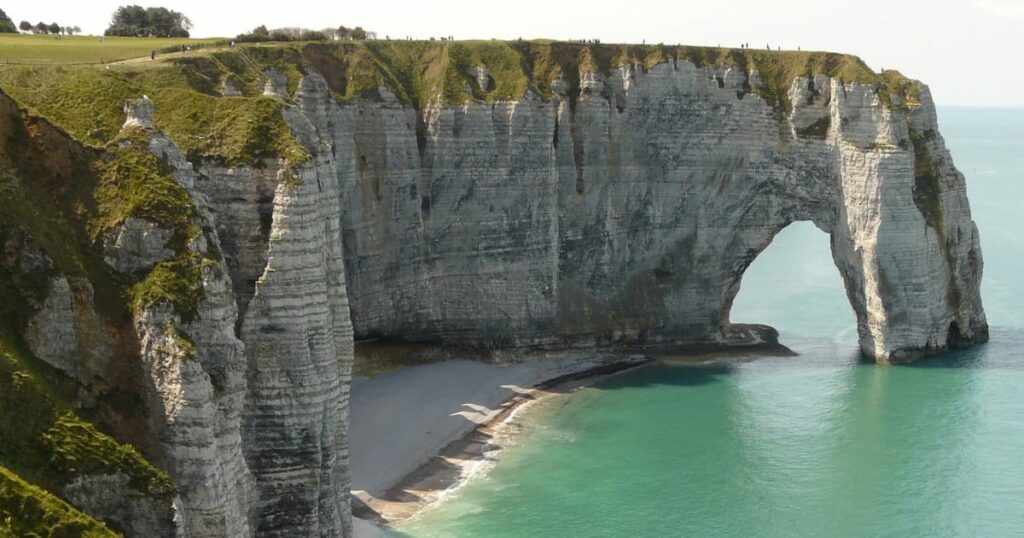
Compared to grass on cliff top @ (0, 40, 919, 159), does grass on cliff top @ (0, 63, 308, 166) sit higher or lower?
lower

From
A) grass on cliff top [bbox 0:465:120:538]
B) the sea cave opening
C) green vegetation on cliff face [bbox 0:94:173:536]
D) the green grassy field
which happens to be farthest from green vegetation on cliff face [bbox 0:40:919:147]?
grass on cliff top [bbox 0:465:120:538]

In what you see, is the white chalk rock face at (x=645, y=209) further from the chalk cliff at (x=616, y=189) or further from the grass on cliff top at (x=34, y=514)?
the grass on cliff top at (x=34, y=514)

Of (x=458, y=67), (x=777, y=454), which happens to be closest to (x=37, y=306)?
(x=777, y=454)

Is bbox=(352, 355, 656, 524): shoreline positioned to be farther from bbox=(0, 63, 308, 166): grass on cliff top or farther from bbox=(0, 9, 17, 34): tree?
bbox=(0, 9, 17, 34): tree

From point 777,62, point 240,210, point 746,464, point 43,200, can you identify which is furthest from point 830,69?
point 43,200

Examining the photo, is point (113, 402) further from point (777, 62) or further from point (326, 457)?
point (777, 62)

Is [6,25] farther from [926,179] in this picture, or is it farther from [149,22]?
[926,179]
